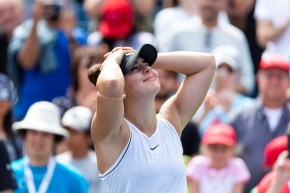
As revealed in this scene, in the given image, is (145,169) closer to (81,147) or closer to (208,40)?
(81,147)

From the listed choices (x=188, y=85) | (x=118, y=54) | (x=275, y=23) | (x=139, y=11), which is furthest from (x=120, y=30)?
(x=118, y=54)

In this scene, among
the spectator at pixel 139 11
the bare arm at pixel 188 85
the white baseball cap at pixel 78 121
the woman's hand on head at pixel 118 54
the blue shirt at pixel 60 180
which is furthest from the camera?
the spectator at pixel 139 11

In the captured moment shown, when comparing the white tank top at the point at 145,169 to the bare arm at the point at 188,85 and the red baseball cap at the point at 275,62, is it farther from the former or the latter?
the red baseball cap at the point at 275,62

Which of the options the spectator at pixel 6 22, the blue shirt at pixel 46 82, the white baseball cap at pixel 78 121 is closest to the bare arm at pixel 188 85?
the white baseball cap at pixel 78 121

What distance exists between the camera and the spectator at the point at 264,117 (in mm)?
8180

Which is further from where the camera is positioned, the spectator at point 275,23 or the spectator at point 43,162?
the spectator at point 275,23

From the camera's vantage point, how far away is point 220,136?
7.99 m

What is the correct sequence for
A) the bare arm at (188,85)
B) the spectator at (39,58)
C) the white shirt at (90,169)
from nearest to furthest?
the bare arm at (188,85) → the white shirt at (90,169) → the spectator at (39,58)

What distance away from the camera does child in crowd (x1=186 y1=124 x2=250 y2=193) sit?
7.94m

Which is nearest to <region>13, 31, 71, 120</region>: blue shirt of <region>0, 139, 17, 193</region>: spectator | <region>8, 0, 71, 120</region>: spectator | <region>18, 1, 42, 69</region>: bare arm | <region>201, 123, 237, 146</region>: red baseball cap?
<region>8, 0, 71, 120</region>: spectator

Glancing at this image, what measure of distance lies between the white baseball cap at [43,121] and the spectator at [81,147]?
19.3 inches

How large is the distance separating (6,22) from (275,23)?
274 centimetres

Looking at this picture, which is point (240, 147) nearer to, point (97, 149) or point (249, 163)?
point (249, 163)

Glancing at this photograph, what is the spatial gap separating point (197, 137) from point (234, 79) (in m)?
1.03
